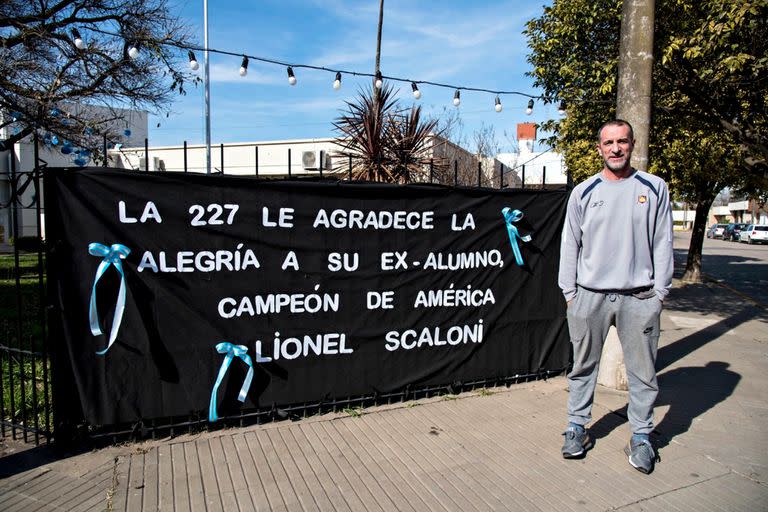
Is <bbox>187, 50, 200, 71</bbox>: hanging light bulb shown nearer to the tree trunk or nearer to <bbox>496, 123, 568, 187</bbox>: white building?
the tree trunk

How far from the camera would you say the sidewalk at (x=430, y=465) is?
316cm

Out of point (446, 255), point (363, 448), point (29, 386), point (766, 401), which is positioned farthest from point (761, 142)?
point (29, 386)

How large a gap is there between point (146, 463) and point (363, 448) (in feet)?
4.79

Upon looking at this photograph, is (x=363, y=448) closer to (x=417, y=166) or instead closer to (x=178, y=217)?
(x=178, y=217)

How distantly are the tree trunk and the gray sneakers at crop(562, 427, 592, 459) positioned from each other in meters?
13.3

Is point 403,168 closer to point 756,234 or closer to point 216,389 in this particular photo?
point 216,389

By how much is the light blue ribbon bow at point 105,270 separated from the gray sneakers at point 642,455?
3628mm

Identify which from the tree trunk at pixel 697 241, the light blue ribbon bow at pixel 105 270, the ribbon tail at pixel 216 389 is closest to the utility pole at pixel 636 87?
the ribbon tail at pixel 216 389

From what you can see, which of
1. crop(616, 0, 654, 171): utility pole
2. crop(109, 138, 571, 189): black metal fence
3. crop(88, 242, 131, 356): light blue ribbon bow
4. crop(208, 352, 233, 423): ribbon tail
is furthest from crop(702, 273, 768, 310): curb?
crop(88, 242, 131, 356): light blue ribbon bow

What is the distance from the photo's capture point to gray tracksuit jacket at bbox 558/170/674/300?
11.6 ft

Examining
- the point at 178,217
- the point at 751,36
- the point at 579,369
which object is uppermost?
the point at 751,36

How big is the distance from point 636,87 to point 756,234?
153ft

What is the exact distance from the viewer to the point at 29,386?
17.3 feet

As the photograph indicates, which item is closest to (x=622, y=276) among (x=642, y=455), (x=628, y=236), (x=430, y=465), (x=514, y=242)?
(x=628, y=236)
